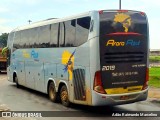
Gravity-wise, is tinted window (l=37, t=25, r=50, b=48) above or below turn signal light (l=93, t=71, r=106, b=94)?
above

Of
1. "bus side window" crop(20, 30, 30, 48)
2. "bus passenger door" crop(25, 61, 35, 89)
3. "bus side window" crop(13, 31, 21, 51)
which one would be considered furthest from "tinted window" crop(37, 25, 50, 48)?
"bus side window" crop(13, 31, 21, 51)

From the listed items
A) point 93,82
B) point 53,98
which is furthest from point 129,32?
point 53,98

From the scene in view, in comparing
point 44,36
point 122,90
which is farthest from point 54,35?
point 122,90

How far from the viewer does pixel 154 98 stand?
15727mm

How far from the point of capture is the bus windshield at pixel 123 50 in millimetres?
11438

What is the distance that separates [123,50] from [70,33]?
96.9 inches

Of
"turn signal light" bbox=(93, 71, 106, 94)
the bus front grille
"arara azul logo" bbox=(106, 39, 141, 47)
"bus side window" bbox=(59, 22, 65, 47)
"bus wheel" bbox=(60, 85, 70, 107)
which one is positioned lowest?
"bus wheel" bbox=(60, 85, 70, 107)

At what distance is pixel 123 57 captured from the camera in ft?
38.8

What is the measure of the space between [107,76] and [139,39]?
1846 millimetres

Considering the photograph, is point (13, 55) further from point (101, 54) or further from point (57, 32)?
point (101, 54)

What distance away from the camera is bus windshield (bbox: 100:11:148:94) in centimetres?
1144

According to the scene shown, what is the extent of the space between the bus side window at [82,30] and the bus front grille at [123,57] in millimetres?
1034

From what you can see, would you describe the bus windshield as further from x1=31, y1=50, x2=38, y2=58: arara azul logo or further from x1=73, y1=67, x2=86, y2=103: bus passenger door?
x1=31, y1=50, x2=38, y2=58: arara azul logo

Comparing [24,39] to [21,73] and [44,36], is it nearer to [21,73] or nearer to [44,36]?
[21,73]
